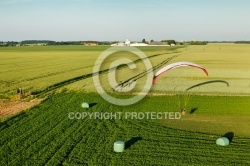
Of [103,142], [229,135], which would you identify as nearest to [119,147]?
[103,142]

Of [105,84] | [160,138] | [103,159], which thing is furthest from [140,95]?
[103,159]

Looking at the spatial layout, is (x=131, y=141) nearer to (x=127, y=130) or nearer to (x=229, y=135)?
(x=127, y=130)

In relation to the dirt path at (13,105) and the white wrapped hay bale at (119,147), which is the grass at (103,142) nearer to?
the white wrapped hay bale at (119,147)

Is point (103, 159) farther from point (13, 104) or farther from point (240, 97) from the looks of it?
point (240, 97)

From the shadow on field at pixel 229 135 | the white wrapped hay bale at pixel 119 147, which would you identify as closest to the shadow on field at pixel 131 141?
the white wrapped hay bale at pixel 119 147

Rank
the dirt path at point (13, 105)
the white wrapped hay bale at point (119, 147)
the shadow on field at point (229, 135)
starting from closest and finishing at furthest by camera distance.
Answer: the white wrapped hay bale at point (119, 147)
the shadow on field at point (229, 135)
the dirt path at point (13, 105)

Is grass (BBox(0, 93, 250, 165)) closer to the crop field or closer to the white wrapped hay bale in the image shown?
the crop field

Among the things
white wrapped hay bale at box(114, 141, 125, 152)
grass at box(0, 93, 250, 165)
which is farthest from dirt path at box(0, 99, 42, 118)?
white wrapped hay bale at box(114, 141, 125, 152)
